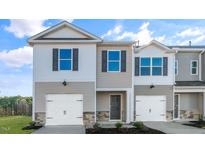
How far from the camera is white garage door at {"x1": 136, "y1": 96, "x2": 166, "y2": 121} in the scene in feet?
57.8

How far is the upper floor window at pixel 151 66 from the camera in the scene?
17547mm

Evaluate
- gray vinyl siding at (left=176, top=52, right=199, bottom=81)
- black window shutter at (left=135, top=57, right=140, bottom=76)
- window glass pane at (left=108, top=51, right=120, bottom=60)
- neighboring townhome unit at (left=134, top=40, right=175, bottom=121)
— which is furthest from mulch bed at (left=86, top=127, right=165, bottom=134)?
gray vinyl siding at (left=176, top=52, right=199, bottom=81)

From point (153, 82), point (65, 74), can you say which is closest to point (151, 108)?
point (153, 82)

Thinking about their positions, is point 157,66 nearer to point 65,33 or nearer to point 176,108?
point 176,108

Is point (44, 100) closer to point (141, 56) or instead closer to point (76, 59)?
point (76, 59)

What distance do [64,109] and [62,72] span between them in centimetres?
224

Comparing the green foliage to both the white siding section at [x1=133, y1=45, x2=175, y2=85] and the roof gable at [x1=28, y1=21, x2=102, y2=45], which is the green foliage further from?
the white siding section at [x1=133, y1=45, x2=175, y2=85]

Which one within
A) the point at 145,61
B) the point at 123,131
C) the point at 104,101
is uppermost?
the point at 145,61

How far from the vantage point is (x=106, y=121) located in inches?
674

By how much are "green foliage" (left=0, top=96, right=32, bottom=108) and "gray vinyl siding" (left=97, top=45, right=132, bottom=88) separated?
7413 mm

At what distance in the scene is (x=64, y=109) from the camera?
16.0 metres

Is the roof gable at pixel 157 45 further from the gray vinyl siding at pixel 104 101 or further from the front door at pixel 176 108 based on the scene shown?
the front door at pixel 176 108

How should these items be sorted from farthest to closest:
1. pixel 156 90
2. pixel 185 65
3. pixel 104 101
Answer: pixel 185 65 → pixel 156 90 → pixel 104 101
